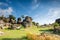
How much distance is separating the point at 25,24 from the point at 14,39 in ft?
62.1

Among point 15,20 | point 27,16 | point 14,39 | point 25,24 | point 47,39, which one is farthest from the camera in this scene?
point 15,20

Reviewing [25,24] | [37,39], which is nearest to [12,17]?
[25,24]

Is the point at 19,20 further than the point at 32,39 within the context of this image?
Yes

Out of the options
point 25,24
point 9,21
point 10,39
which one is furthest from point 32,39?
point 9,21

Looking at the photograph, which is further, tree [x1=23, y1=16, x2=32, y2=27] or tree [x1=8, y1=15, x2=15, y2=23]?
tree [x1=8, y1=15, x2=15, y2=23]

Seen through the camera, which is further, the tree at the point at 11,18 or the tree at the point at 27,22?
the tree at the point at 11,18

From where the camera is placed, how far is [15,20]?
45719 mm

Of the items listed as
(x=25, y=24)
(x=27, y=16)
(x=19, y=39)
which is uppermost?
(x=27, y=16)

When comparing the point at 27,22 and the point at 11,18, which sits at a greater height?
the point at 11,18

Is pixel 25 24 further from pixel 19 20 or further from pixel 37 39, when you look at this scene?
pixel 37 39

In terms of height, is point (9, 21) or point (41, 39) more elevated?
point (9, 21)

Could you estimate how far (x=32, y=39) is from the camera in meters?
→ 17.0

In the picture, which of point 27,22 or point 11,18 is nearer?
point 27,22

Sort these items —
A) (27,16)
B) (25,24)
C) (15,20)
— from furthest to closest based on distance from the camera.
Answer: (15,20) < (27,16) < (25,24)
